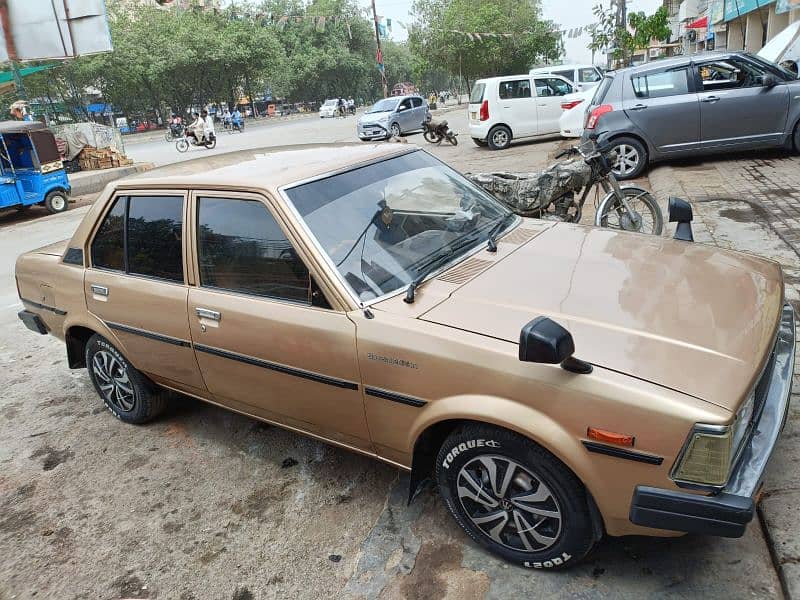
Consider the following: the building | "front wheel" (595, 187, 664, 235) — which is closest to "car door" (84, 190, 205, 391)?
"front wheel" (595, 187, 664, 235)

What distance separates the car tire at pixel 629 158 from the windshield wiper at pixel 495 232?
6531 mm

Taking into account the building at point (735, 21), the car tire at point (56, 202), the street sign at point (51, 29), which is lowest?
the car tire at point (56, 202)

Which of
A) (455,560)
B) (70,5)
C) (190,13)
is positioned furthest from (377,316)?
(190,13)

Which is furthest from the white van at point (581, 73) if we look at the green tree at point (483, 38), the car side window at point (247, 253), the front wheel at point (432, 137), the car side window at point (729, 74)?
the green tree at point (483, 38)

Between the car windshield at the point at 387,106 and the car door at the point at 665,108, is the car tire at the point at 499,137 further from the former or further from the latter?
the car windshield at the point at 387,106

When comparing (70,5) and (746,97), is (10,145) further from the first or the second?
(746,97)

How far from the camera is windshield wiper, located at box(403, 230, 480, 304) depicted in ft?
8.36

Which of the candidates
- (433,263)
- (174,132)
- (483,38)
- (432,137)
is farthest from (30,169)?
(483,38)

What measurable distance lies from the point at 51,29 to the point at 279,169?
1517 cm

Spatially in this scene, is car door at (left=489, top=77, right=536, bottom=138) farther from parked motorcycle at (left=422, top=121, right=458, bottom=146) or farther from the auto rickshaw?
the auto rickshaw

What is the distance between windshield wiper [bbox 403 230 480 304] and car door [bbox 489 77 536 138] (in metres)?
13.2

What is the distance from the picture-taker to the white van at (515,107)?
15.3m

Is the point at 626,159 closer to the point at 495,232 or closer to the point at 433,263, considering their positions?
the point at 495,232

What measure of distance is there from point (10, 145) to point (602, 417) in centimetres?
1490
